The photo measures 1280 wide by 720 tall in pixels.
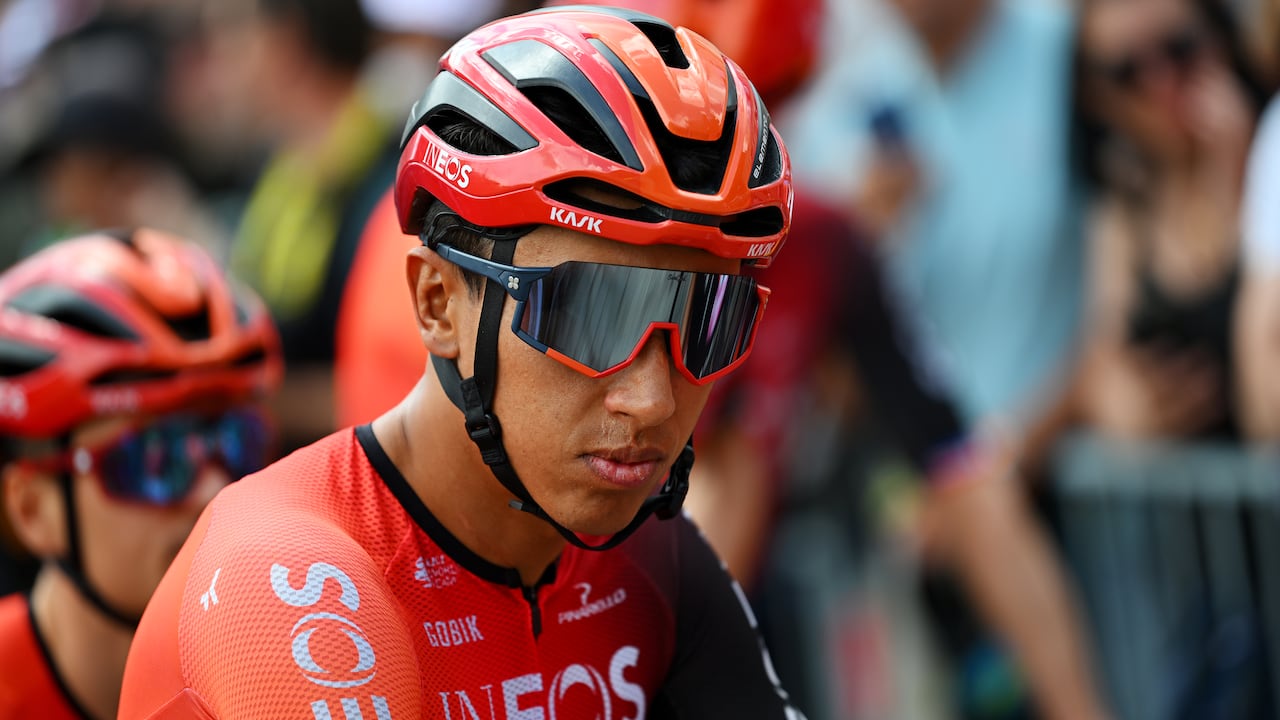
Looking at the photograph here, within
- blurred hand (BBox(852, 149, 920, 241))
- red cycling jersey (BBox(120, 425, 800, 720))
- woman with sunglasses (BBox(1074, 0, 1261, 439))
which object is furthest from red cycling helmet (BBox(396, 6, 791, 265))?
blurred hand (BBox(852, 149, 920, 241))

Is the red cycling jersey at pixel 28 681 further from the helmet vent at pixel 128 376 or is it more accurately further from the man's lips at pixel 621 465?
the man's lips at pixel 621 465

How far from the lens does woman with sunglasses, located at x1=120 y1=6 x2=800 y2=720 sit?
9.02ft

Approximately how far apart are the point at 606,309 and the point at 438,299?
0.41 metres

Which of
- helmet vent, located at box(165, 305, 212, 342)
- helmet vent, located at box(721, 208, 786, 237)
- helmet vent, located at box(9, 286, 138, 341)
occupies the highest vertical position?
helmet vent, located at box(721, 208, 786, 237)

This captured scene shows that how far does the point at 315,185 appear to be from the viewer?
27.6 ft

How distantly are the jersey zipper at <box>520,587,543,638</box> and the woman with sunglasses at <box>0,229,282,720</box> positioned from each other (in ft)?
5.16

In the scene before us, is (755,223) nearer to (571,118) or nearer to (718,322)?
(718,322)

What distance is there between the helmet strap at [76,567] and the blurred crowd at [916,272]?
1.00m

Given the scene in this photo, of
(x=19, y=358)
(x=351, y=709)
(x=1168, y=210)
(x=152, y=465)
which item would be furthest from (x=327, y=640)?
(x=1168, y=210)

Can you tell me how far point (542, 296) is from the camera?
9.50 ft

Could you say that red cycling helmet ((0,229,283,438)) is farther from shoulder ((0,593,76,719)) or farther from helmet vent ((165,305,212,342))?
shoulder ((0,593,76,719))

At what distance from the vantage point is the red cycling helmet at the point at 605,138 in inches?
113

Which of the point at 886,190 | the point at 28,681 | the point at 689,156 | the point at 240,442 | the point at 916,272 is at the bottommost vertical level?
the point at 916,272

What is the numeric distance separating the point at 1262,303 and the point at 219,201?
25.6ft
